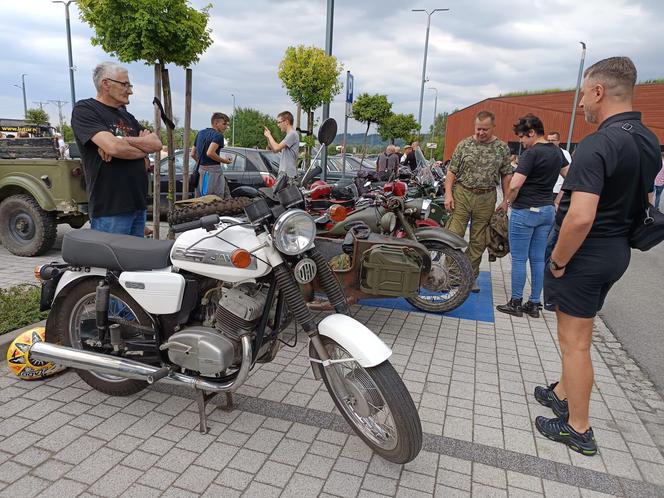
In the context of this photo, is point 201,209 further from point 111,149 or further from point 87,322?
point 111,149

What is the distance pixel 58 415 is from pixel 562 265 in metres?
3.00

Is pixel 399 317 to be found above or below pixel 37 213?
below

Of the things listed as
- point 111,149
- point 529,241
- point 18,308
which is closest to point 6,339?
point 18,308

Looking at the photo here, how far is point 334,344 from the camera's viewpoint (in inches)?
94.1

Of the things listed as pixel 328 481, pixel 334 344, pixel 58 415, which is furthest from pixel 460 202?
pixel 58 415

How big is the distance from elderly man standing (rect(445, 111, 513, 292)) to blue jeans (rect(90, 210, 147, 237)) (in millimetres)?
3204

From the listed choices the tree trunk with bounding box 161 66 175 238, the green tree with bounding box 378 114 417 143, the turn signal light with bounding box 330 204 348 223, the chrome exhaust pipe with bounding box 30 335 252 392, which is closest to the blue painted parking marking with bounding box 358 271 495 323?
the turn signal light with bounding box 330 204 348 223

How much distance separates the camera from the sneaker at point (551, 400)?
2.91m

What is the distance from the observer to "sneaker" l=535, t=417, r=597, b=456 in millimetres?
2572

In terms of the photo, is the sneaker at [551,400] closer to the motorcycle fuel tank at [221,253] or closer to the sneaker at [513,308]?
the sneaker at [513,308]

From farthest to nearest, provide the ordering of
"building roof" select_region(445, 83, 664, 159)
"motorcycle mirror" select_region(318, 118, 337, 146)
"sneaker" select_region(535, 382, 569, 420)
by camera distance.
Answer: "building roof" select_region(445, 83, 664, 159) < "motorcycle mirror" select_region(318, 118, 337, 146) < "sneaker" select_region(535, 382, 569, 420)

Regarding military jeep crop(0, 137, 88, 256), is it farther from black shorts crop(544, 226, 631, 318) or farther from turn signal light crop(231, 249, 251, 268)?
black shorts crop(544, 226, 631, 318)

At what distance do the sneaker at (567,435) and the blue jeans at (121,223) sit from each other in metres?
3.19

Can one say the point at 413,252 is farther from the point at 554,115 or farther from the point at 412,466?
the point at 554,115
